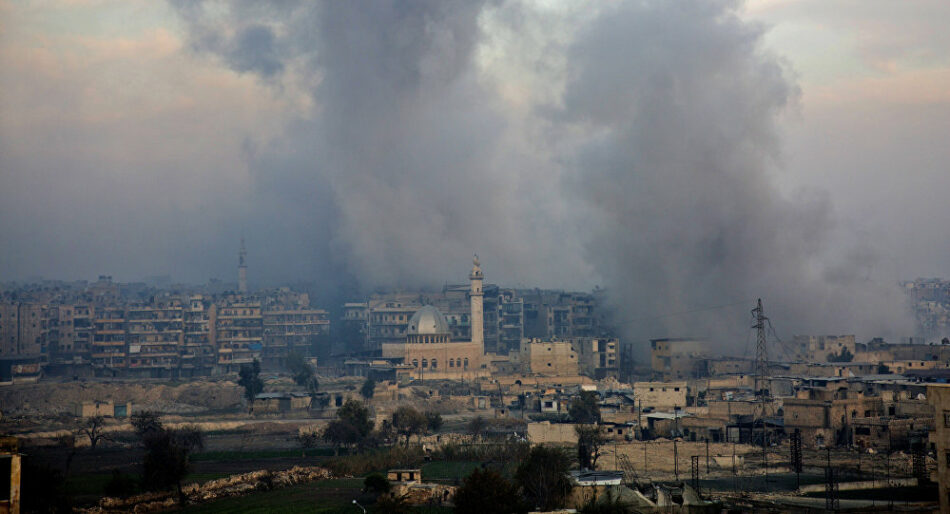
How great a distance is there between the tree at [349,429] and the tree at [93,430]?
7811 millimetres

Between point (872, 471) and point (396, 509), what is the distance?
1207cm

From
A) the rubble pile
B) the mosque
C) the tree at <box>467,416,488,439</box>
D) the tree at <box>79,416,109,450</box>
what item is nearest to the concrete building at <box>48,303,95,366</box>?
the mosque

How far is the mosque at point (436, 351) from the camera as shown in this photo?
70.8 metres

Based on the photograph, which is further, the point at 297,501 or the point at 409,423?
the point at 409,423

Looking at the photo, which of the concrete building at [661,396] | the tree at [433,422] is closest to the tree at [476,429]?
the tree at [433,422]

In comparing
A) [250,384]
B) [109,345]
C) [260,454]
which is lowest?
[260,454]

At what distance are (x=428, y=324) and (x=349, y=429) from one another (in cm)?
3263

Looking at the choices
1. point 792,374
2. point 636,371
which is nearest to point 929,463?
point 792,374

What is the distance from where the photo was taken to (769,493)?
27625 millimetres

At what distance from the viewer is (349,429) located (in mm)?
40688

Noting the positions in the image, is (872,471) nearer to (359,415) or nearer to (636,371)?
(359,415)

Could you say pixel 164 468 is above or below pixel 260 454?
above

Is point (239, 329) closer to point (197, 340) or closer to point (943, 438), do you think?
point (197, 340)

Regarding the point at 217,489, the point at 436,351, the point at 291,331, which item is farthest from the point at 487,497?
the point at 291,331
